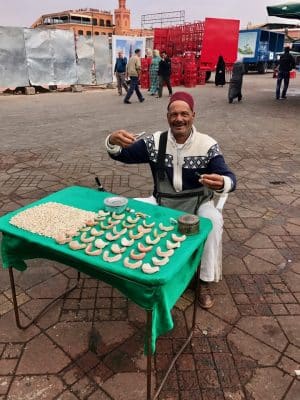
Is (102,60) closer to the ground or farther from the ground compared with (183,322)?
farther from the ground

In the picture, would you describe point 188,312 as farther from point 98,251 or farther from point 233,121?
point 233,121

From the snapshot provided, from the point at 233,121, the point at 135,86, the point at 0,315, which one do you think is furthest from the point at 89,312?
the point at 135,86

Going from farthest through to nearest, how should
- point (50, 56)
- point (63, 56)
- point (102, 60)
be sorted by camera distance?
point (102, 60), point (63, 56), point (50, 56)

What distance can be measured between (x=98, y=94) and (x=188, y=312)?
50.7 ft

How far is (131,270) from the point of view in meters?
1.64

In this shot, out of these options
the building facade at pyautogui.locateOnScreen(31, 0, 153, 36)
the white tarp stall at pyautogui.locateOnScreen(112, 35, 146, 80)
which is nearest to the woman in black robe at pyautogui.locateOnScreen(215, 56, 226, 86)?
the white tarp stall at pyautogui.locateOnScreen(112, 35, 146, 80)

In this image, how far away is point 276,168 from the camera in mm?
5969

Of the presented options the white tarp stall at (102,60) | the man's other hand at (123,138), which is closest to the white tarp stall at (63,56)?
the white tarp stall at (102,60)

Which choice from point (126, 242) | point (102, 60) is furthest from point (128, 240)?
point (102, 60)

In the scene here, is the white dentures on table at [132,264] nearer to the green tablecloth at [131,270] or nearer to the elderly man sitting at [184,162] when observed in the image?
the green tablecloth at [131,270]

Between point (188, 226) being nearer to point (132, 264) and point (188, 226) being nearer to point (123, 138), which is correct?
point (132, 264)

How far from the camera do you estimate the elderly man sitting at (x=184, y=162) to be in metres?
2.50

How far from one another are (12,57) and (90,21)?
208 ft

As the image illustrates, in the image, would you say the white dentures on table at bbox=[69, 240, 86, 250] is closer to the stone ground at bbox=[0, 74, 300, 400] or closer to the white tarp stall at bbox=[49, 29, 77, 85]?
the stone ground at bbox=[0, 74, 300, 400]
